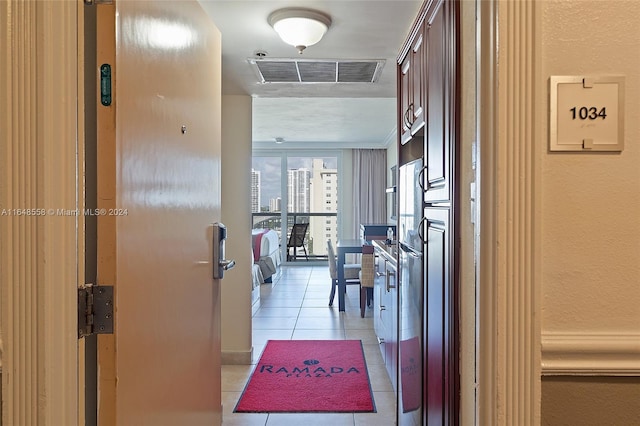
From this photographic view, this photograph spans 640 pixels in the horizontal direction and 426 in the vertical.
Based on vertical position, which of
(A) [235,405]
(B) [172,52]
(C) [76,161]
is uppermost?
(B) [172,52]

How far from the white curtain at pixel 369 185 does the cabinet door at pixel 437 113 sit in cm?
703

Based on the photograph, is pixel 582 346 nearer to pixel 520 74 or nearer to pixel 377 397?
pixel 520 74

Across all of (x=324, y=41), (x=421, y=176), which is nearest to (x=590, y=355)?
(x=421, y=176)

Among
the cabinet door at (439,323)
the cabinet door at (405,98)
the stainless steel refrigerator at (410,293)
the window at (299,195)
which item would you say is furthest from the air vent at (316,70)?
the window at (299,195)

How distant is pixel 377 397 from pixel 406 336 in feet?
2.88

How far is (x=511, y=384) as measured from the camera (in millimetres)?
874

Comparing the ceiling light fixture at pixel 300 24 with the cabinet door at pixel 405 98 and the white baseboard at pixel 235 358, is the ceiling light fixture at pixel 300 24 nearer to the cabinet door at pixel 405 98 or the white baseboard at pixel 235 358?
the cabinet door at pixel 405 98

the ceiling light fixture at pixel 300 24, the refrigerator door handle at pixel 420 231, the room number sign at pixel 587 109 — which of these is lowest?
the refrigerator door handle at pixel 420 231

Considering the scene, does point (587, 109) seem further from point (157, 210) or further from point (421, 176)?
point (157, 210)

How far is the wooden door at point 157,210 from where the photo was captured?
3.43 ft

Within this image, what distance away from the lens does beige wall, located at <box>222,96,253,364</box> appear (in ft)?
11.1

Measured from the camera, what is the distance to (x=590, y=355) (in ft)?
2.91

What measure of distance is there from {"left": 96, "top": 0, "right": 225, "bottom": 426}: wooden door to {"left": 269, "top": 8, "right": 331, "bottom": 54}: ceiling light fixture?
37cm

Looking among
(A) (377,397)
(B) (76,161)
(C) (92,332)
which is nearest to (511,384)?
(C) (92,332)
